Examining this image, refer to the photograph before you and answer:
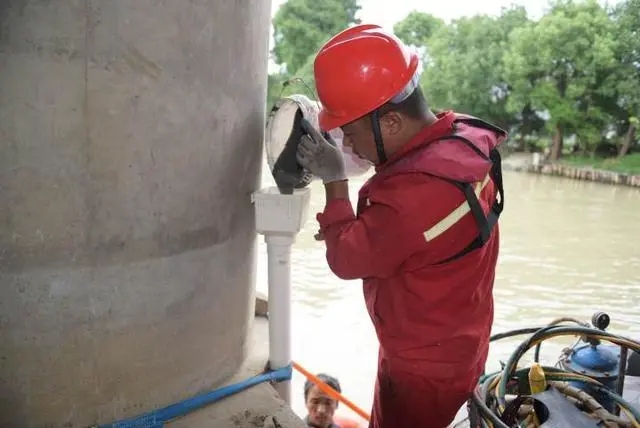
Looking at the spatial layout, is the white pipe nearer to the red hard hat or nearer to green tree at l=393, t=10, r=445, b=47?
the red hard hat

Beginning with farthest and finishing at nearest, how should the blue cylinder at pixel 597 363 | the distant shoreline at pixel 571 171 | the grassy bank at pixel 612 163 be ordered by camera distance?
1. the grassy bank at pixel 612 163
2. the distant shoreline at pixel 571 171
3. the blue cylinder at pixel 597 363

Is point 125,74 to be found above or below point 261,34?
below

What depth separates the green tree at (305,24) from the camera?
43.4 m

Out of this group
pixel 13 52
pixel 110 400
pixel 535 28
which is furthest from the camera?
pixel 535 28

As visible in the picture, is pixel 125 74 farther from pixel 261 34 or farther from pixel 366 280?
pixel 366 280

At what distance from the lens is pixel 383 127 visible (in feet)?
6.77

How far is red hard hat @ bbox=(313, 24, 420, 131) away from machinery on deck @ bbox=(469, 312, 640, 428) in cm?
103

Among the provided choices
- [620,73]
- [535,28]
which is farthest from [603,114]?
[535,28]

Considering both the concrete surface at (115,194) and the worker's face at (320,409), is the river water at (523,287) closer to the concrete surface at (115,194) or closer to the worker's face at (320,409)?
the worker's face at (320,409)

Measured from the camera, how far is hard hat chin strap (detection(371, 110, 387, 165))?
6.61ft

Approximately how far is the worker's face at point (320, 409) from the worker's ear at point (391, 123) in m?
2.80

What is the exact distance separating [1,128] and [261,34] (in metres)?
1.02

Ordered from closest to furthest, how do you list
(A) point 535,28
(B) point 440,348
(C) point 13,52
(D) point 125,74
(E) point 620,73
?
(C) point 13,52 → (D) point 125,74 → (B) point 440,348 → (E) point 620,73 → (A) point 535,28

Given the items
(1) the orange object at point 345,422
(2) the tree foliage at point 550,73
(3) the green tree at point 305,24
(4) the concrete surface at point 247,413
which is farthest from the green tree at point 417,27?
(4) the concrete surface at point 247,413
